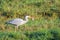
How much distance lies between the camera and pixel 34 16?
44.2ft

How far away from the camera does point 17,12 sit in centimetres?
1345

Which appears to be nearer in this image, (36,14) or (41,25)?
(41,25)

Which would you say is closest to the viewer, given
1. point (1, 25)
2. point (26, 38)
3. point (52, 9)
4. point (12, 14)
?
point (26, 38)

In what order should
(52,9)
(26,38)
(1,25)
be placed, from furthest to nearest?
(52,9)
(1,25)
(26,38)

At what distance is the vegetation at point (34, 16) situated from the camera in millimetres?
10870

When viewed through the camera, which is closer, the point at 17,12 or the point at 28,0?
the point at 17,12

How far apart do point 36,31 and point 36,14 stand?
2.43 meters

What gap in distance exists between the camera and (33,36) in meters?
10.8

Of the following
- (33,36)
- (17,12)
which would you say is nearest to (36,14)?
(17,12)

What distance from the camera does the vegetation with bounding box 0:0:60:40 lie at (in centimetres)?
1087

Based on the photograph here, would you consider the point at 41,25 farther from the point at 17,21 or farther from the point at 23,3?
the point at 23,3

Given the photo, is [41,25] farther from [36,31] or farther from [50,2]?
[50,2]

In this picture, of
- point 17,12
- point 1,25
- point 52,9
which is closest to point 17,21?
point 1,25

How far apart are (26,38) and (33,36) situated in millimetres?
252
